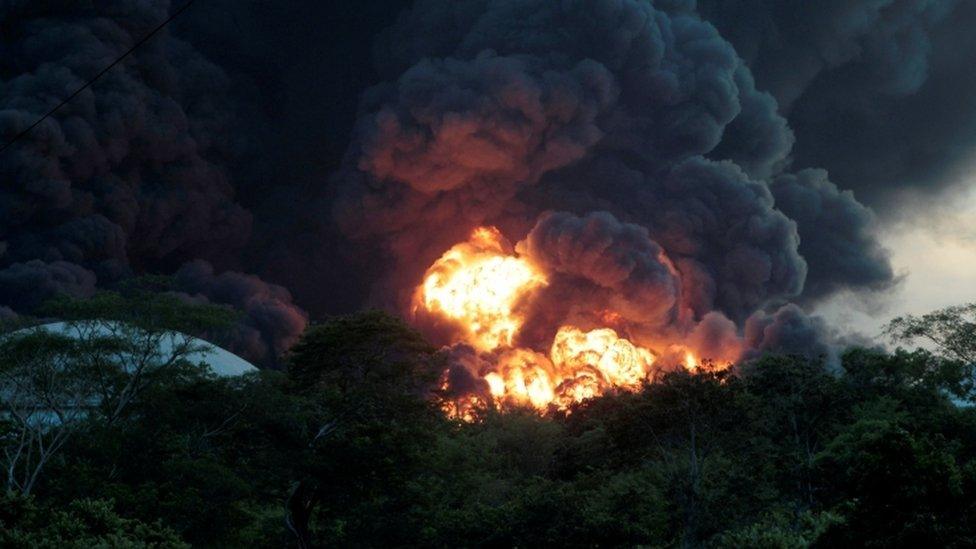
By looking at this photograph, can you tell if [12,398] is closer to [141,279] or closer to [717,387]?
[141,279]

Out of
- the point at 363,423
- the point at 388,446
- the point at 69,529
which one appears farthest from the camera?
the point at 363,423

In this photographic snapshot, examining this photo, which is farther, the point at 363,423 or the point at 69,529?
A: the point at 363,423

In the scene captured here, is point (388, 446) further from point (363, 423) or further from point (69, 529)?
point (69, 529)

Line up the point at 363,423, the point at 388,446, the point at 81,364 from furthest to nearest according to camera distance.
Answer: the point at 81,364
the point at 363,423
the point at 388,446

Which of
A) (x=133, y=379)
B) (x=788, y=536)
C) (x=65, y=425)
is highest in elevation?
(x=133, y=379)

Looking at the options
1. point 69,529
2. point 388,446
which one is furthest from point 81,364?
point 69,529

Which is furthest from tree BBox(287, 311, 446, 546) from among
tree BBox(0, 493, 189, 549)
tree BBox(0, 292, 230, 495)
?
tree BBox(0, 493, 189, 549)

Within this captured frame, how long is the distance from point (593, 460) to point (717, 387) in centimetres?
1151

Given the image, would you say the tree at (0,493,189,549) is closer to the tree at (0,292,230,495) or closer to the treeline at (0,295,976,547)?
the treeline at (0,295,976,547)

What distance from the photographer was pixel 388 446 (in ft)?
125

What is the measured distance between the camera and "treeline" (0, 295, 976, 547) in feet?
115

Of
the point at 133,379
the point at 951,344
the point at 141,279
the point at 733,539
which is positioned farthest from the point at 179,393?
the point at 951,344

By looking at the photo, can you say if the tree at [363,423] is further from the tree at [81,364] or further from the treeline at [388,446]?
the tree at [81,364]

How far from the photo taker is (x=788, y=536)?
24609 mm
